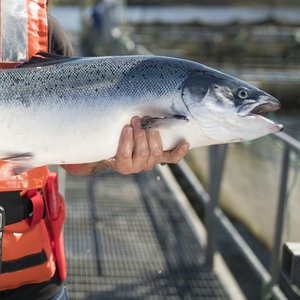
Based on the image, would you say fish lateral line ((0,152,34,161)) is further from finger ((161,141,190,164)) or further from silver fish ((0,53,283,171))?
finger ((161,141,190,164))

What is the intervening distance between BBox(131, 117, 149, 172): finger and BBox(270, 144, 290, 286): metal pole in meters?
1.43

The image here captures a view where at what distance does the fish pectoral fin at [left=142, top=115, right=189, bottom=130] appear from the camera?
7.07 feet

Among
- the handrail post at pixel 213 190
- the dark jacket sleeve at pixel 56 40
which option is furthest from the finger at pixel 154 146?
the handrail post at pixel 213 190

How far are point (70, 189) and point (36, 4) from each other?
3536 mm

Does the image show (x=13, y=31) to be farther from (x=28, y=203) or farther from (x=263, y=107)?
(x=263, y=107)

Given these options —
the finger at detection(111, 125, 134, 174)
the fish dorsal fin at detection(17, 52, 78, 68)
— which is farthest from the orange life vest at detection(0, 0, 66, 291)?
the finger at detection(111, 125, 134, 174)

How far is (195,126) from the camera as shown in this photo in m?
2.25

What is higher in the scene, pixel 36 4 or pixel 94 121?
pixel 36 4

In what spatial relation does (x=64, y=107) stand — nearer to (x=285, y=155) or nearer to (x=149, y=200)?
(x=285, y=155)

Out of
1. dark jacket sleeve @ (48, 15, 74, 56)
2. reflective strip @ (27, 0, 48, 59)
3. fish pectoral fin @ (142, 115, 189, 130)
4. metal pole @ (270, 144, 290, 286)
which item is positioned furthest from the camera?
metal pole @ (270, 144, 290, 286)

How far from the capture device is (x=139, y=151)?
2.29m

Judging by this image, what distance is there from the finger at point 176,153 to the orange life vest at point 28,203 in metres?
0.50

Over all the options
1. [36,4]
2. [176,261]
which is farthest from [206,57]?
[36,4]

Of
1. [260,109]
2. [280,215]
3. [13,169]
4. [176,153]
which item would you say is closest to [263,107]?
[260,109]
